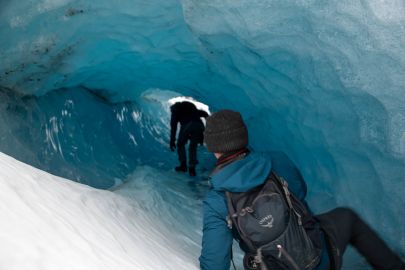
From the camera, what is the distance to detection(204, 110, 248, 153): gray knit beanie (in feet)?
6.40

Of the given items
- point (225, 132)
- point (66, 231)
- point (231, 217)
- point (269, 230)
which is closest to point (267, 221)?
point (269, 230)

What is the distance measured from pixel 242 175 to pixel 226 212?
0.18 meters

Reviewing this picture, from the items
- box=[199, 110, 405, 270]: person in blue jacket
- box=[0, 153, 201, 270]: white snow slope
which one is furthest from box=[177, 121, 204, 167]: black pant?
box=[199, 110, 405, 270]: person in blue jacket

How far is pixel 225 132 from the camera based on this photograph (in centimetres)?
196

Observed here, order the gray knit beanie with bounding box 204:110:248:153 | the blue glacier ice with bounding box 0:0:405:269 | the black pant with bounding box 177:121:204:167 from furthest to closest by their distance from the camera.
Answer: the black pant with bounding box 177:121:204:167 → the blue glacier ice with bounding box 0:0:405:269 → the gray knit beanie with bounding box 204:110:248:153

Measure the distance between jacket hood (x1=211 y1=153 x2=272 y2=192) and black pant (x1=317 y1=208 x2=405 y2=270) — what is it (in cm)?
45

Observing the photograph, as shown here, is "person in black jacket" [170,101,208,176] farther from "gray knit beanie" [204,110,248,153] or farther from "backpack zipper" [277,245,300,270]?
"backpack zipper" [277,245,300,270]

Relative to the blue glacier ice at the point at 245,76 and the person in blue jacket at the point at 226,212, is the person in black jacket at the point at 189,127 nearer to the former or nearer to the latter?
the blue glacier ice at the point at 245,76

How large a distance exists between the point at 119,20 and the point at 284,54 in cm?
182

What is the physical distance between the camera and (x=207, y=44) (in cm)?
462

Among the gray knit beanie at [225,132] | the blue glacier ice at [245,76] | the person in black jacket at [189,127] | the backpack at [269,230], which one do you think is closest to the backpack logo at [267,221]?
the backpack at [269,230]

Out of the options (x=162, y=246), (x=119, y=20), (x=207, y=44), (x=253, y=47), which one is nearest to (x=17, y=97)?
(x=119, y=20)

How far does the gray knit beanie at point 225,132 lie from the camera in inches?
76.8

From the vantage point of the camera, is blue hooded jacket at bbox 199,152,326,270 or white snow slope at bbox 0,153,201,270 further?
blue hooded jacket at bbox 199,152,326,270
